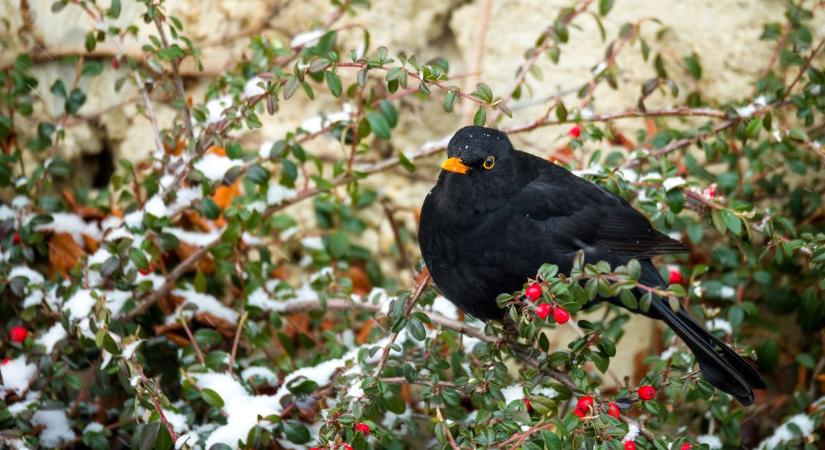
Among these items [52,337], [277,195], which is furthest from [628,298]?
[52,337]

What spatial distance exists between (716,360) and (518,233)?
2.26 feet

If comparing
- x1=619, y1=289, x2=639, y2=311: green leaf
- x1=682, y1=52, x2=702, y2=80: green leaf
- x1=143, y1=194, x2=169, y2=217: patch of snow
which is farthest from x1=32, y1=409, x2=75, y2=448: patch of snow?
x1=682, y1=52, x2=702, y2=80: green leaf

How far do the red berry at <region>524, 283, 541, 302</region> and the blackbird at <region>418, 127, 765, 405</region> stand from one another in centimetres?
43

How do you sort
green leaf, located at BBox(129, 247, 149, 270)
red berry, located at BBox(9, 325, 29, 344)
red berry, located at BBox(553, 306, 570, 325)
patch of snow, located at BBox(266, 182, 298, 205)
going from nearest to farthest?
red berry, located at BBox(553, 306, 570, 325)
green leaf, located at BBox(129, 247, 149, 270)
red berry, located at BBox(9, 325, 29, 344)
patch of snow, located at BBox(266, 182, 298, 205)

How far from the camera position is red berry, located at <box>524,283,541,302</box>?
7.55 feet

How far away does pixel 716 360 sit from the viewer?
2.78 metres

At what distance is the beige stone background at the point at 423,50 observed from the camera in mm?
4082

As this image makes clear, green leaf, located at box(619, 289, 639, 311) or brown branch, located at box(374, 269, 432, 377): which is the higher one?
green leaf, located at box(619, 289, 639, 311)

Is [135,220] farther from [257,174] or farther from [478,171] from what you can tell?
[478,171]

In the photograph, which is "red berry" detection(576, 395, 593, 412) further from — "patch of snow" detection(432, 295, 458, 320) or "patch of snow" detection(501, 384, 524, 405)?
"patch of snow" detection(432, 295, 458, 320)

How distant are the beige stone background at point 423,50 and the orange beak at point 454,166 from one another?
1195 millimetres

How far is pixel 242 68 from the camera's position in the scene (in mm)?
3578

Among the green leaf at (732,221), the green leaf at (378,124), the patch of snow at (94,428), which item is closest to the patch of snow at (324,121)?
the green leaf at (378,124)

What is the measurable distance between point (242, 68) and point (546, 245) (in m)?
1.44
